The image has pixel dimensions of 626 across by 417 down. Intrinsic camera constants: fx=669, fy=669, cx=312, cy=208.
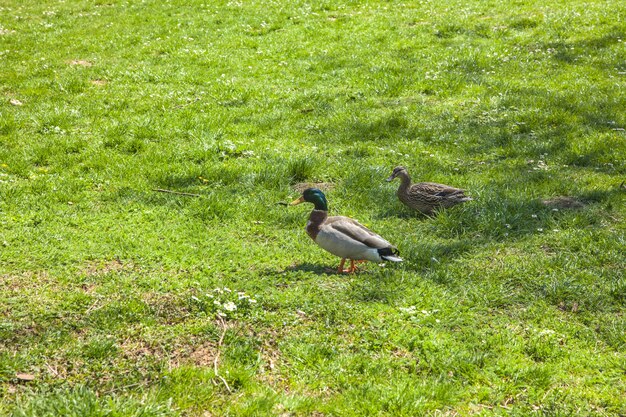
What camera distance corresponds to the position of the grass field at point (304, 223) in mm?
4793

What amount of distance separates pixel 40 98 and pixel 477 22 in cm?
987

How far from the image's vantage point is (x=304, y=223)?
7.55 meters

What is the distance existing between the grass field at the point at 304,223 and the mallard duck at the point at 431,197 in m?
0.15

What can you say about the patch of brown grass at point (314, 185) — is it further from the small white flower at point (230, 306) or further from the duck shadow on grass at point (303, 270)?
the small white flower at point (230, 306)

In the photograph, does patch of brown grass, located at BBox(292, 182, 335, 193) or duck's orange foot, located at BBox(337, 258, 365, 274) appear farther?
patch of brown grass, located at BBox(292, 182, 335, 193)

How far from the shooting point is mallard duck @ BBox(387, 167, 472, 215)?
7582mm

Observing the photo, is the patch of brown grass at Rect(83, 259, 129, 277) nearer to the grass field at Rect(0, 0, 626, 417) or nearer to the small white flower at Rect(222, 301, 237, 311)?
the grass field at Rect(0, 0, 626, 417)

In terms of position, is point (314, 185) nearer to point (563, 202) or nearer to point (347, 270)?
point (347, 270)

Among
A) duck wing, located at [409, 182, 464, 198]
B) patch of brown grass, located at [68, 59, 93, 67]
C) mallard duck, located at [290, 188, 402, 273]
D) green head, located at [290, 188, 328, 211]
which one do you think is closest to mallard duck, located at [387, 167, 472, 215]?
duck wing, located at [409, 182, 464, 198]

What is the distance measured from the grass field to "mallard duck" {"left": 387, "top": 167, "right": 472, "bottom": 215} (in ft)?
0.50

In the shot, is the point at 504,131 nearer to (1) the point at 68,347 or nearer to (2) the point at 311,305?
(2) the point at 311,305

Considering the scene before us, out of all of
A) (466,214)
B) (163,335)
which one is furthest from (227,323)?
(466,214)

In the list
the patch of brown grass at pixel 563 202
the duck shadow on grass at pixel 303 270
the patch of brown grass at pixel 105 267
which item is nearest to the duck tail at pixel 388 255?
the duck shadow on grass at pixel 303 270

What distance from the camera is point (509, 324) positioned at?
5.64m
